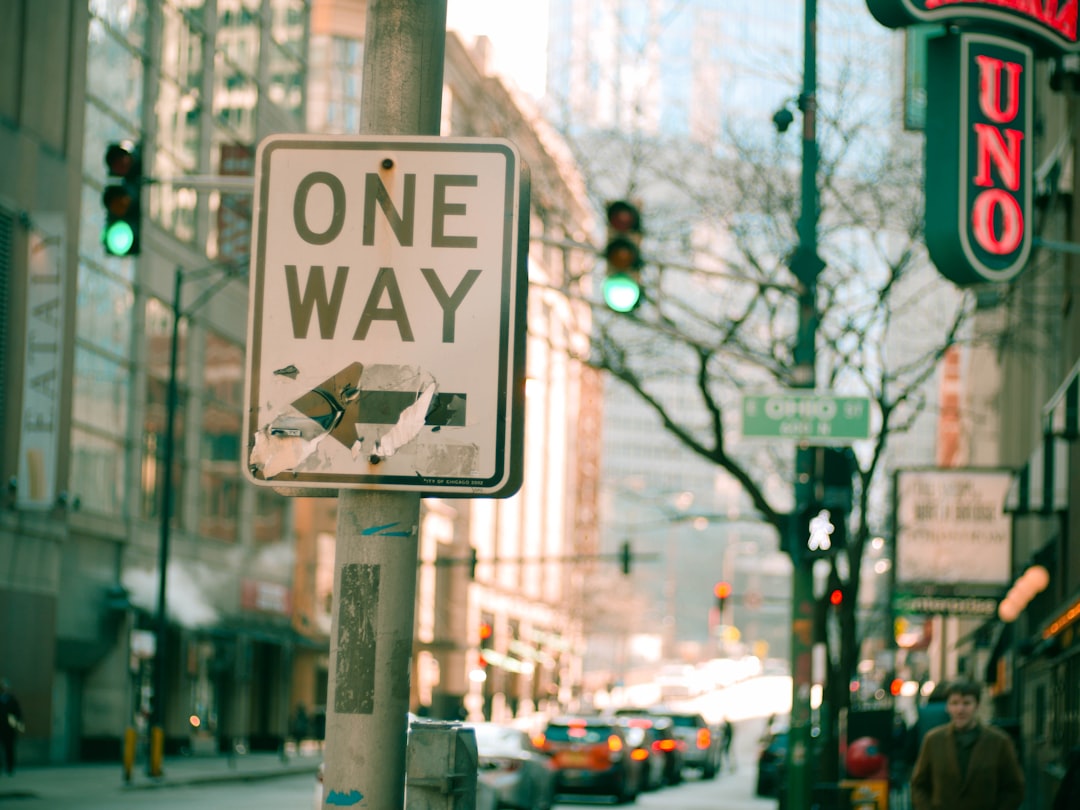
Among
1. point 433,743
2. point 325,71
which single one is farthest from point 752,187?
point 325,71

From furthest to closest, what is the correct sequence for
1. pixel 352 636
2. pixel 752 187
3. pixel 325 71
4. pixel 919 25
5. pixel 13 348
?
pixel 325 71 → pixel 13 348 → pixel 752 187 → pixel 919 25 → pixel 352 636

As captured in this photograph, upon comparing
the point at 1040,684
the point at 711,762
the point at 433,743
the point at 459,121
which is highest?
the point at 459,121

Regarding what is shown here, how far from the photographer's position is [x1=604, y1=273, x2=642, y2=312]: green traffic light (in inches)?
579

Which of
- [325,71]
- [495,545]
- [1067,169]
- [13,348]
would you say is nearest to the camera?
[1067,169]

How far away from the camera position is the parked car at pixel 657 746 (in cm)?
3456

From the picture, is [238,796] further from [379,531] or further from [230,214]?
[379,531]

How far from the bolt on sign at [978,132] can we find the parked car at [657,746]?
67.0 feet

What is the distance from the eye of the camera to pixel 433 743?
5.66 m

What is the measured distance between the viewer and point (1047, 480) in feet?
78.0

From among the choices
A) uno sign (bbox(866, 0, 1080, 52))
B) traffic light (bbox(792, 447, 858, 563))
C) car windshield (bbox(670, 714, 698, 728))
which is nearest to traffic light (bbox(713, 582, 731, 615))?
car windshield (bbox(670, 714, 698, 728))

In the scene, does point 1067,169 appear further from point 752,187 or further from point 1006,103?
point 1006,103

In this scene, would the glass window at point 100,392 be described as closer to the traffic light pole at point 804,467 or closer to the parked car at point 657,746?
the parked car at point 657,746

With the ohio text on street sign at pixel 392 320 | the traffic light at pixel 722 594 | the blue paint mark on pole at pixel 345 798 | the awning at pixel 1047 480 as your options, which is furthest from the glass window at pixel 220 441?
the blue paint mark on pole at pixel 345 798

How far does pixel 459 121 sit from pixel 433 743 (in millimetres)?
68623
